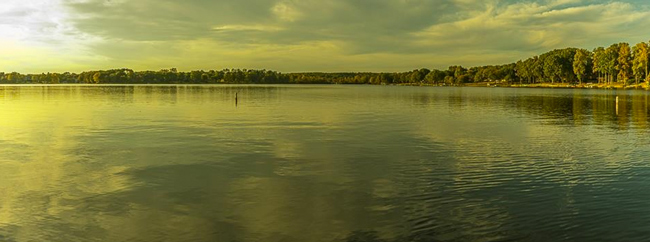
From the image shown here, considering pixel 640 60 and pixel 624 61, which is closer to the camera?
pixel 640 60

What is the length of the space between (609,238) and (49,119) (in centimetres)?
4679

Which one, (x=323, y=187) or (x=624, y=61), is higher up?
(x=624, y=61)

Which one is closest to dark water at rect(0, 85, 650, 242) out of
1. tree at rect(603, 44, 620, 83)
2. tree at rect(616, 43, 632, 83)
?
tree at rect(616, 43, 632, 83)

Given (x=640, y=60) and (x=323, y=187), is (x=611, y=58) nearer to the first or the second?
(x=640, y=60)

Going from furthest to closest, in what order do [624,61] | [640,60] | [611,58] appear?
[611,58], [624,61], [640,60]

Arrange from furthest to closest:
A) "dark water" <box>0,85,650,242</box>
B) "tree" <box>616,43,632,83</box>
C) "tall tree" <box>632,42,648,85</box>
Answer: "tree" <box>616,43,632,83</box>, "tall tree" <box>632,42,648,85</box>, "dark water" <box>0,85,650,242</box>

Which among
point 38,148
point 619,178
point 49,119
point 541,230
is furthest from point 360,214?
point 49,119

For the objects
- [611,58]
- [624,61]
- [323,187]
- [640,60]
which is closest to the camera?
[323,187]

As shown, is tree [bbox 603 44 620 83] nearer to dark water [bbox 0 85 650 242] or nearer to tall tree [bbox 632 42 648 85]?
tall tree [bbox 632 42 648 85]

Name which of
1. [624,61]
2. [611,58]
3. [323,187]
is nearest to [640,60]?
[624,61]

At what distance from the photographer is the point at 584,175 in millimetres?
20344

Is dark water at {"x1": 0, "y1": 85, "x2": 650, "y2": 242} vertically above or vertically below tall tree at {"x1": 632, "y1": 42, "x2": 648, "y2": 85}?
below

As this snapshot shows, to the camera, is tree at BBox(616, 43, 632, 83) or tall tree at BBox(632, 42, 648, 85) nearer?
tall tree at BBox(632, 42, 648, 85)

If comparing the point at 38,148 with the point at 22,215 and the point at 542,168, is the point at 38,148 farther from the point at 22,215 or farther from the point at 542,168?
the point at 542,168
